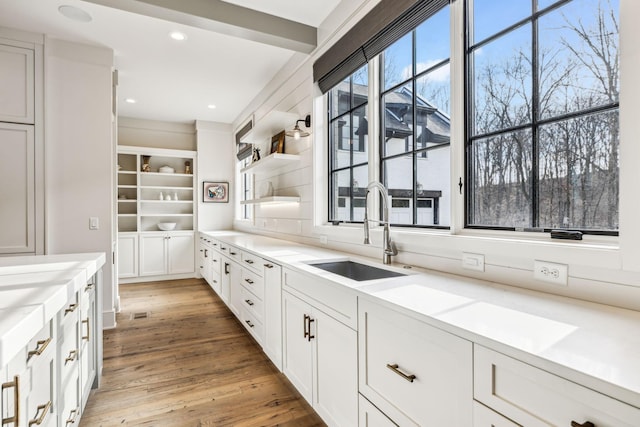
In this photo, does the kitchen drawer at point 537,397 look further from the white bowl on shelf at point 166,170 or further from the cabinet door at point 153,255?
the white bowl on shelf at point 166,170

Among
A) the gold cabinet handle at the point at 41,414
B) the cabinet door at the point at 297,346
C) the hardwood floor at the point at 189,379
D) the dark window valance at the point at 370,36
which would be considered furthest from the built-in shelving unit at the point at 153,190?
the gold cabinet handle at the point at 41,414

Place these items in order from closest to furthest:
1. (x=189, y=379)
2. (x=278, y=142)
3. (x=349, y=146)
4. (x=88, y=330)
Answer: (x=88, y=330)
(x=189, y=379)
(x=349, y=146)
(x=278, y=142)

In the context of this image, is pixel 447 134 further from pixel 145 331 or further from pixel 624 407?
pixel 145 331

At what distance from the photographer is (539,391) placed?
0.78 meters

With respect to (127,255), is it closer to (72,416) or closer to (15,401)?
(72,416)

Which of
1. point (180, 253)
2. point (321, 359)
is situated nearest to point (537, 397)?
point (321, 359)

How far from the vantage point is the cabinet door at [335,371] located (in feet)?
4.87

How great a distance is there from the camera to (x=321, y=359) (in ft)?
5.71

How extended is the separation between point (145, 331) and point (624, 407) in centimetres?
362

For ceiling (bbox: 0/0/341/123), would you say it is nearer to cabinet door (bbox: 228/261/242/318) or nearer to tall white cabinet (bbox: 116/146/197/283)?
tall white cabinet (bbox: 116/146/197/283)

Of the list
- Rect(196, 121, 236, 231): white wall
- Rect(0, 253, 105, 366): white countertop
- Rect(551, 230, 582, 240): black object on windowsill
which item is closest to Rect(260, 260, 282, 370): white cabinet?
Rect(0, 253, 105, 366): white countertop

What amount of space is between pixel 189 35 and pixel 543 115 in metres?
2.99

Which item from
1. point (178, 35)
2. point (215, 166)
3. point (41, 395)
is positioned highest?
point (178, 35)

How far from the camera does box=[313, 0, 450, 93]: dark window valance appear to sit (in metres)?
1.93
